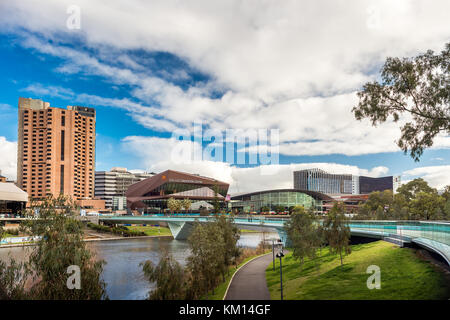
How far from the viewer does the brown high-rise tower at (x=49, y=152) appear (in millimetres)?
143000

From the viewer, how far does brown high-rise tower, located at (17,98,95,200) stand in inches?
5630

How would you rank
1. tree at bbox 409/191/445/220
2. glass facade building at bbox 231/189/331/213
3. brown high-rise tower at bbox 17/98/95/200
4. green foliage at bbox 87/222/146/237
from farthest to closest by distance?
1. brown high-rise tower at bbox 17/98/95/200
2. glass facade building at bbox 231/189/331/213
3. green foliage at bbox 87/222/146/237
4. tree at bbox 409/191/445/220

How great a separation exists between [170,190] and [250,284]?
111513mm

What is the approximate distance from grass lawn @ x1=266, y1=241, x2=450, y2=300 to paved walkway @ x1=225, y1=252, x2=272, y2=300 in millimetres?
741

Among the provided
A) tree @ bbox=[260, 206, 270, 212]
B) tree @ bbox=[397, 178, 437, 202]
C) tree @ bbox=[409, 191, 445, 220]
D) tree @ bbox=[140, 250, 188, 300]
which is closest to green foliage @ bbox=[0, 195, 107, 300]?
tree @ bbox=[140, 250, 188, 300]

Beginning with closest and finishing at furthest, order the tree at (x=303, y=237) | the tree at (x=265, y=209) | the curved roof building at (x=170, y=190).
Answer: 1. the tree at (x=303, y=237)
2. the tree at (x=265, y=209)
3. the curved roof building at (x=170, y=190)

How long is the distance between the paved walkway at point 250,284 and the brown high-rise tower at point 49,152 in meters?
120

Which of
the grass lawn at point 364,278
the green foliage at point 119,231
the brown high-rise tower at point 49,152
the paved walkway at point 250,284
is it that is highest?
the brown high-rise tower at point 49,152

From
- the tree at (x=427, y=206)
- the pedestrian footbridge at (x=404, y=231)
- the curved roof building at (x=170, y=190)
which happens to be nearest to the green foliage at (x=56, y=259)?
the pedestrian footbridge at (x=404, y=231)

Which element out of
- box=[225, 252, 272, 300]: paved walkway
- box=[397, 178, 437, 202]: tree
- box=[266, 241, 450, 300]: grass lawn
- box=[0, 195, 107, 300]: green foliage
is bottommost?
box=[225, 252, 272, 300]: paved walkway

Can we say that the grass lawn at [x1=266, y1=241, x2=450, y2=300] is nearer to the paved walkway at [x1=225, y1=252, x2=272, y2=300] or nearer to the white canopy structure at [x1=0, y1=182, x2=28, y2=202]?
the paved walkway at [x1=225, y1=252, x2=272, y2=300]

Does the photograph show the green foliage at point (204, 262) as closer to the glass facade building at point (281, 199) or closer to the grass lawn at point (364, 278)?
the grass lawn at point (364, 278)

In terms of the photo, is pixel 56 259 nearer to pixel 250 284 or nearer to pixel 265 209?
pixel 250 284

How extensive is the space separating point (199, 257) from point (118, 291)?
846 cm
